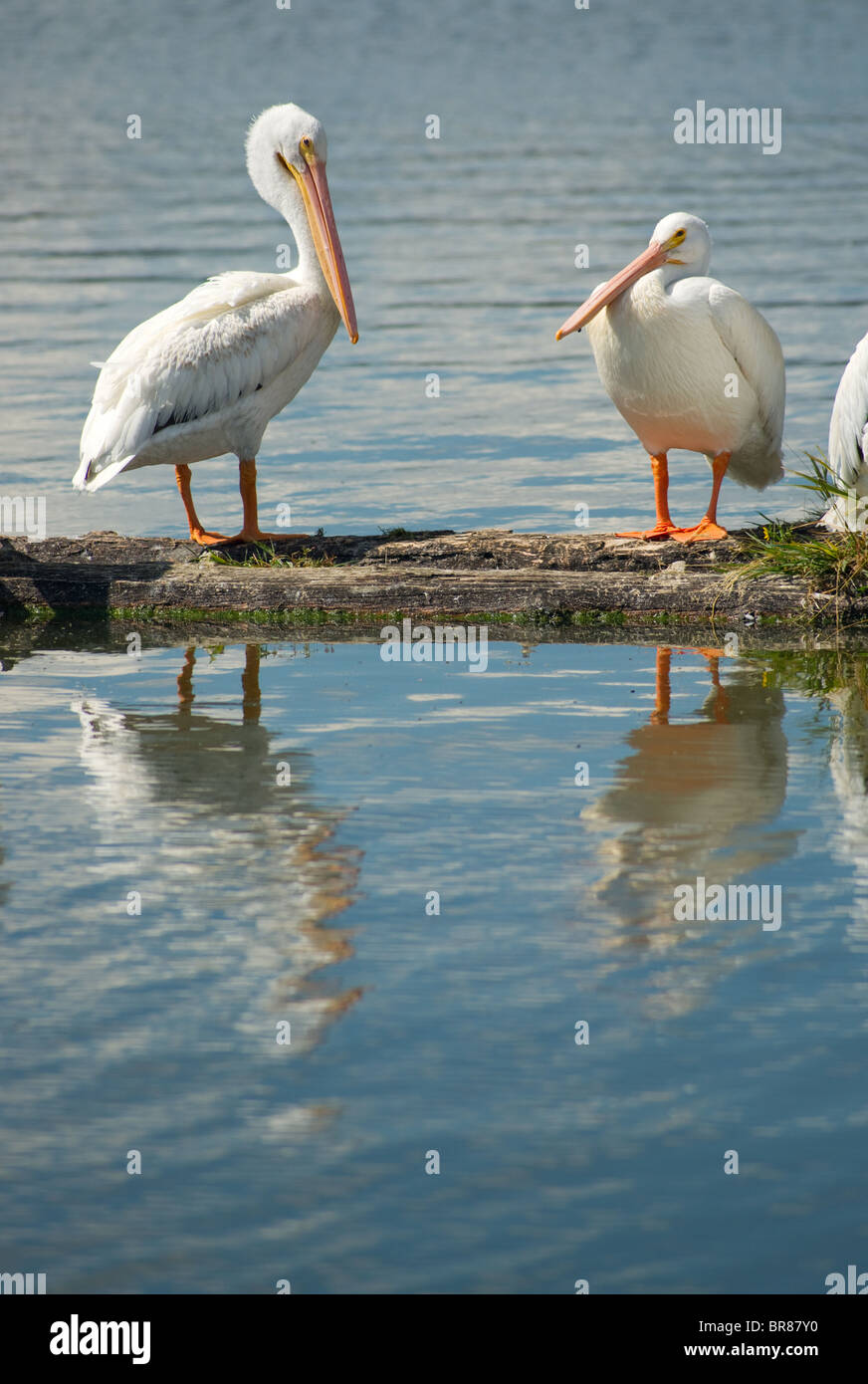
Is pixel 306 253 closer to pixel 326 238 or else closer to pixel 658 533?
pixel 326 238

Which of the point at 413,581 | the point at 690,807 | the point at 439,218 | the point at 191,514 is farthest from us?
the point at 439,218

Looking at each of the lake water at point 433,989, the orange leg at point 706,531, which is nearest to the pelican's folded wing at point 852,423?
the orange leg at point 706,531

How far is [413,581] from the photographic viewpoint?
665 centimetres

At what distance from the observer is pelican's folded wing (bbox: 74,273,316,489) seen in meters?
7.07

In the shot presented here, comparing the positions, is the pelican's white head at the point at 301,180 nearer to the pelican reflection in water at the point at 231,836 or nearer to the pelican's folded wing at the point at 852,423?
the pelican's folded wing at the point at 852,423

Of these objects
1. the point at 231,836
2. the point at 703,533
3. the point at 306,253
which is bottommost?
the point at 231,836

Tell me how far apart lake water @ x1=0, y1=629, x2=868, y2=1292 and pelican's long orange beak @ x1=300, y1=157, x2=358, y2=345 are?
2106 mm

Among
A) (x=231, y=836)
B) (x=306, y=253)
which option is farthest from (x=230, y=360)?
(x=231, y=836)

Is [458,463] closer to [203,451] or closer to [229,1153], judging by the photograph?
[203,451]

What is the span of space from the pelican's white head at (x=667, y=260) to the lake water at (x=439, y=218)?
4.67 feet

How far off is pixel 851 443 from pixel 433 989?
387 centimetres

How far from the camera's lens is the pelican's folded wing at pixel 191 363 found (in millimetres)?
7066

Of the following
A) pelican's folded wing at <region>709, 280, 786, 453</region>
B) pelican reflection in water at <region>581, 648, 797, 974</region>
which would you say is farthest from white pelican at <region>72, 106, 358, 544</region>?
pelican reflection in water at <region>581, 648, 797, 974</region>
